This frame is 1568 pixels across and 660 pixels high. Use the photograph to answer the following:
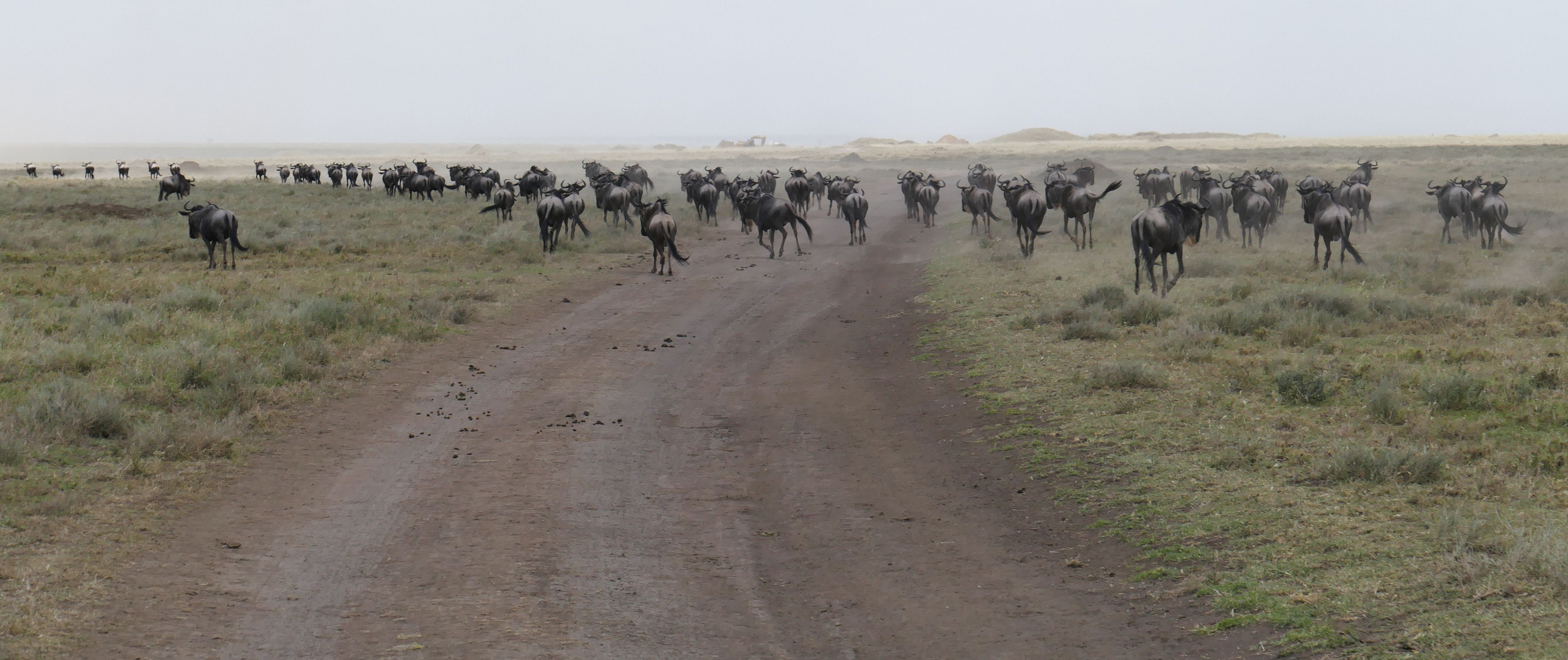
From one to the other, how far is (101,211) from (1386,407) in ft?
142

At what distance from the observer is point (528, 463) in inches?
413

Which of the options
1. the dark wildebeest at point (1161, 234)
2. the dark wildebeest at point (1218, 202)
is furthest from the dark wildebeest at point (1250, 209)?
the dark wildebeest at point (1161, 234)

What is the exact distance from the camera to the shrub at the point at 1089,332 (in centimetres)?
1580

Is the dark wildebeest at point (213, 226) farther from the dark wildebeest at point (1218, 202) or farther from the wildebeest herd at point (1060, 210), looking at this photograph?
the dark wildebeest at point (1218, 202)

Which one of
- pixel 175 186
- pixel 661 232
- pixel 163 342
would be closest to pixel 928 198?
pixel 661 232

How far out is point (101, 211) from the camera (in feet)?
131

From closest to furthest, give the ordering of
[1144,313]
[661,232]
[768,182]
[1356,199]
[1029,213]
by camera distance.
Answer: [1144,313] < [661,232] < [1029,213] < [1356,199] < [768,182]

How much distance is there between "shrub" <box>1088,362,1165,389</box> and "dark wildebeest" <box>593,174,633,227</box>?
23936mm

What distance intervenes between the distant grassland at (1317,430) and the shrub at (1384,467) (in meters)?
0.02

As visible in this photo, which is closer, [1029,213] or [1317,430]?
[1317,430]

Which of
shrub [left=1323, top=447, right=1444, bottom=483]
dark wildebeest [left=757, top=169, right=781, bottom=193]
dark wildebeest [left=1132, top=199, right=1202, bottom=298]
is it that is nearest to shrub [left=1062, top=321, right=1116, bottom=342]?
dark wildebeest [left=1132, top=199, right=1202, bottom=298]

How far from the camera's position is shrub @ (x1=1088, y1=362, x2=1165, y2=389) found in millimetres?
12523

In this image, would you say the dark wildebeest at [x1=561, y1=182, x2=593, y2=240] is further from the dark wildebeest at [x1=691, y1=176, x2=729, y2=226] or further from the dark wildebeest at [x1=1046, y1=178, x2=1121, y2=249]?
the dark wildebeest at [x1=1046, y1=178, x2=1121, y2=249]

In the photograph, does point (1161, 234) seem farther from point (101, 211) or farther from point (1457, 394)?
point (101, 211)
